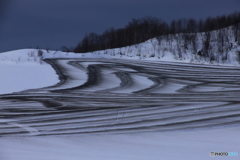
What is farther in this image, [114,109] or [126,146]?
[114,109]

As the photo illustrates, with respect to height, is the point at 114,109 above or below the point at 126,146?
above

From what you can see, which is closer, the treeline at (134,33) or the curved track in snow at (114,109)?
the curved track in snow at (114,109)

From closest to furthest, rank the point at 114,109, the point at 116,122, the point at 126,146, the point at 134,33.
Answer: the point at 126,146 < the point at 116,122 < the point at 114,109 < the point at 134,33

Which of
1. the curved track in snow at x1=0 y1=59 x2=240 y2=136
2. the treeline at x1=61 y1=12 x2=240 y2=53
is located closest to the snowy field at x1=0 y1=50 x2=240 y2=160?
the curved track in snow at x1=0 y1=59 x2=240 y2=136

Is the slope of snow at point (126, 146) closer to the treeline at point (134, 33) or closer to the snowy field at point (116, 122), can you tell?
the snowy field at point (116, 122)

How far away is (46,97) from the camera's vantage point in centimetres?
1202

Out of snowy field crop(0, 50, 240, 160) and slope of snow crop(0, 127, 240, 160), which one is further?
snowy field crop(0, 50, 240, 160)

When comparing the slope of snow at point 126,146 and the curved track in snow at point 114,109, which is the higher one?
the curved track in snow at point 114,109

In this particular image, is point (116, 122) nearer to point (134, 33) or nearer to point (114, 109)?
point (114, 109)

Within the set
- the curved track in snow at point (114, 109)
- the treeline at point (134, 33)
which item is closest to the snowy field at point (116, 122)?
the curved track in snow at point (114, 109)

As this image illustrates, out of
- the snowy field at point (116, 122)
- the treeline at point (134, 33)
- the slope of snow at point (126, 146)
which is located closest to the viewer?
the slope of snow at point (126, 146)

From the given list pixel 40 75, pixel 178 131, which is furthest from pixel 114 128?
pixel 40 75

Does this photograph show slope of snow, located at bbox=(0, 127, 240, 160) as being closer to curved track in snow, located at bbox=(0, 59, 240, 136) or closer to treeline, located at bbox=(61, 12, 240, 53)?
curved track in snow, located at bbox=(0, 59, 240, 136)

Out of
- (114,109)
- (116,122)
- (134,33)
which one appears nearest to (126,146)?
(116,122)
